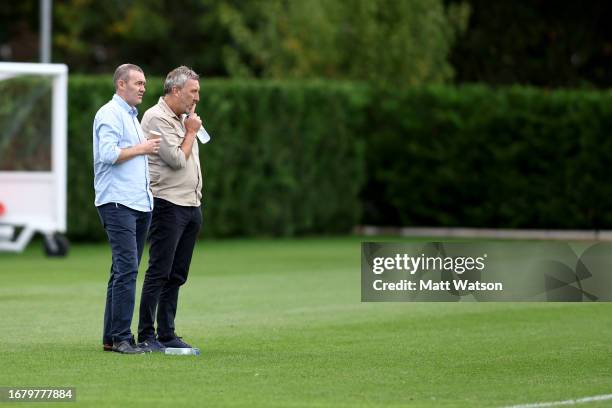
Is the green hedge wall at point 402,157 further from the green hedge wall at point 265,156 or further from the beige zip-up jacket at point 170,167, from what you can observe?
the beige zip-up jacket at point 170,167

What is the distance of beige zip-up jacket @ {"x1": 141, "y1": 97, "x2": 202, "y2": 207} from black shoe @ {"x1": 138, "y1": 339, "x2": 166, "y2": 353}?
108 centimetres

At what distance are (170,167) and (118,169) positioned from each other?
40 cm

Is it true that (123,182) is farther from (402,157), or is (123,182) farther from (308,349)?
(402,157)

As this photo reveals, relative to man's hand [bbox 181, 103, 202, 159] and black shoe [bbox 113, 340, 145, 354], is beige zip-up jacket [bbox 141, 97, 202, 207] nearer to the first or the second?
man's hand [bbox 181, 103, 202, 159]

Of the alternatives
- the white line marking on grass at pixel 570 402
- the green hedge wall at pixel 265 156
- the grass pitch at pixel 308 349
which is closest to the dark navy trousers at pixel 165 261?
the grass pitch at pixel 308 349

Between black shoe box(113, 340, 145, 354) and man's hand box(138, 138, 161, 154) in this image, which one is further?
black shoe box(113, 340, 145, 354)

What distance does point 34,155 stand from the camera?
2169 cm

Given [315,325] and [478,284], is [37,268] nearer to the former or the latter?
[315,325]

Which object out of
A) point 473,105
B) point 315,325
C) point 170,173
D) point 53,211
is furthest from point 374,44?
point 170,173

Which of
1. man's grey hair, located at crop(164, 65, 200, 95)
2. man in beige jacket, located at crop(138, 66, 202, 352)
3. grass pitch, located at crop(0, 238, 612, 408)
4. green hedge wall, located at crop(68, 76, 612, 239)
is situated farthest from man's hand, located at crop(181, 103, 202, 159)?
green hedge wall, located at crop(68, 76, 612, 239)

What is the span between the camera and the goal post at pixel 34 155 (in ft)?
69.0

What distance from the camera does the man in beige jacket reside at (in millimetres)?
9828

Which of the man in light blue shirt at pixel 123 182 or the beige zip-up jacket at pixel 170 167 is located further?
the beige zip-up jacket at pixel 170 167

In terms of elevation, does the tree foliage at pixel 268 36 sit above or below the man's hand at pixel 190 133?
above
